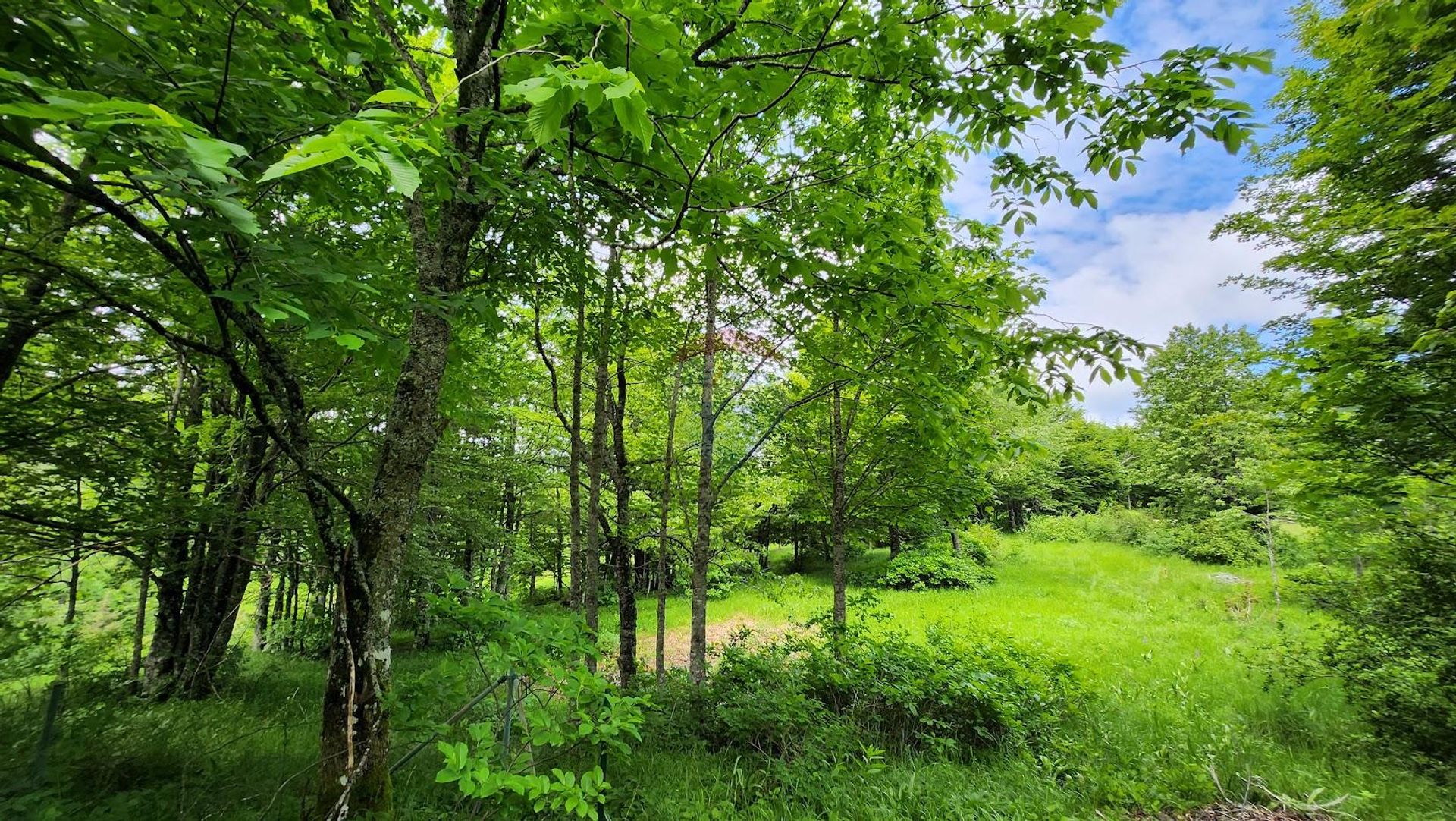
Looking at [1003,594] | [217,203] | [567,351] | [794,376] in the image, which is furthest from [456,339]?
[1003,594]

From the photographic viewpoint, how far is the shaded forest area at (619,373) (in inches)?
78.5

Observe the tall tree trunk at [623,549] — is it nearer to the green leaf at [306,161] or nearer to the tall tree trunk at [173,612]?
the tall tree trunk at [173,612]

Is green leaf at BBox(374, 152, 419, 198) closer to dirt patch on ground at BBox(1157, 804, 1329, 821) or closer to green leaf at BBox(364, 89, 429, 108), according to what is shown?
green leaf at BBox(364, 89, 429, 108)

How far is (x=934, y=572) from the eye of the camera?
1803 centimetres

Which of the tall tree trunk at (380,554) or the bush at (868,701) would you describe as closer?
the tall tree trunk at (380,554)

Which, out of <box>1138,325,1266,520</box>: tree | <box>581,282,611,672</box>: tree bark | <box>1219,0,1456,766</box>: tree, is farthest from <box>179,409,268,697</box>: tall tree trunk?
<box>1138,325,1266,520</box>: tree

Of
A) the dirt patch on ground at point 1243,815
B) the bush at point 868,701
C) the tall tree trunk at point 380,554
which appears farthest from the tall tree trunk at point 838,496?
the tall tree trunk at point 380,554

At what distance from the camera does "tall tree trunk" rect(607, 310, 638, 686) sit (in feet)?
22.3

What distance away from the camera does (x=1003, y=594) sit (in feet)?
53.4

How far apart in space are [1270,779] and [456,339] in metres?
7.67

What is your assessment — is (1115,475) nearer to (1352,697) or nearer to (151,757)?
(1352,697)

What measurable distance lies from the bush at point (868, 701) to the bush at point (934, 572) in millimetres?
11773

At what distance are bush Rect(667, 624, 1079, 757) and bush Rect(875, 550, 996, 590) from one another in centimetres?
1177

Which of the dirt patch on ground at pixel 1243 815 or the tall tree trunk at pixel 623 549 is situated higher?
the tall tree trunk at pixel 623 549
